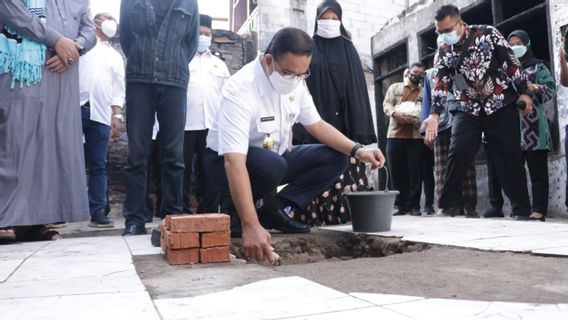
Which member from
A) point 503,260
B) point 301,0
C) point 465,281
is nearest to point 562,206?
point 503,260

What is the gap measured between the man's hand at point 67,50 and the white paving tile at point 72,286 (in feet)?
5.35

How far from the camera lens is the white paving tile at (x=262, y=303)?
45.7 inches

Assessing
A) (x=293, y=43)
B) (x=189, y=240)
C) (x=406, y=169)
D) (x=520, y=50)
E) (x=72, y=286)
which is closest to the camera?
(x=72, y=286)

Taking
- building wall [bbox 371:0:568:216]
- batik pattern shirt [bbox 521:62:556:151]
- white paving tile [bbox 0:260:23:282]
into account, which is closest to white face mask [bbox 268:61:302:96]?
white paving tile [bbox 0:260:23:282]

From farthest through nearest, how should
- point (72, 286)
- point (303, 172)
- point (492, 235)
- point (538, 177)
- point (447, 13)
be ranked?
point (538, 177) < point (447, 13) < point (303, 172) < point (492, 235) < point (72, 286)

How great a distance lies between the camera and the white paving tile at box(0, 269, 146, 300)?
1462mm

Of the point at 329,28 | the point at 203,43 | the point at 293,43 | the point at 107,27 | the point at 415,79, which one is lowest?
the point at 293,43

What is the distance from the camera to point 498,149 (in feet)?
11.6

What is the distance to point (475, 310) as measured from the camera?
3.72 feet

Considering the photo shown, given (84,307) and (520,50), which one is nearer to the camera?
(84,307)

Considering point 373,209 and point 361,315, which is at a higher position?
point 373,209

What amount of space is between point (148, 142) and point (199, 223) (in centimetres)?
132

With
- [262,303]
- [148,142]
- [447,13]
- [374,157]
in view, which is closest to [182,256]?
[262,303]

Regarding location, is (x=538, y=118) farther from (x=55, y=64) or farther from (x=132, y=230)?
(x=55, y=64)
